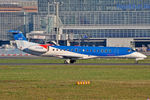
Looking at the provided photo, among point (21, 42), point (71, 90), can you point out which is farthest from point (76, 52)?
point (71, 90)

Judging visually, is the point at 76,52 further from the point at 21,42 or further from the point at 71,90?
the point at 71,90

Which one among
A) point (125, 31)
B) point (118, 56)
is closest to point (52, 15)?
point (125, 31)

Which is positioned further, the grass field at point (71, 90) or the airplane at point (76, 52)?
the airplane at point (76, 52)

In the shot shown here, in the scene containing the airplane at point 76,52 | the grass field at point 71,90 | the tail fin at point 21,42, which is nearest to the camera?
the grass field at point 71,90

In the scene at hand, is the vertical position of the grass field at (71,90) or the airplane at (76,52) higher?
the grass field at (71,90)

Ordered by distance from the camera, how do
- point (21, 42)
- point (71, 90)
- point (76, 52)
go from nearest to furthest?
1. point (71, 90)
2. point (76, 52)
3. point (21, 42)

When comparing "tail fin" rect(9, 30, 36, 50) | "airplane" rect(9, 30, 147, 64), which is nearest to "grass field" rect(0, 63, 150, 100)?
"airplane" rect(9, 30, 147, 64)

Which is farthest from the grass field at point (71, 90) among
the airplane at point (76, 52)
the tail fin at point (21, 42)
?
the tail fin at point (21, 42)

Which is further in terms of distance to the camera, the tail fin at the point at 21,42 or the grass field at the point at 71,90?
the tail fin at the point at 21,42

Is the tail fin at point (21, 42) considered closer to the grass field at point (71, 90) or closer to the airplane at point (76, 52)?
the airplane at point (76, 52)

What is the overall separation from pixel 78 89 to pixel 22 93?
478cm

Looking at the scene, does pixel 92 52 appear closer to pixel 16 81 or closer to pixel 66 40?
pixel 16 81

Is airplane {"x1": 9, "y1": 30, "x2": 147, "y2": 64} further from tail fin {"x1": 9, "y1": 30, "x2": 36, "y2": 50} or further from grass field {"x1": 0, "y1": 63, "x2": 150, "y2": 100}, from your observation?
grass field {"x1": 0, "y1": 63, "x2": 150, "y2": 100}

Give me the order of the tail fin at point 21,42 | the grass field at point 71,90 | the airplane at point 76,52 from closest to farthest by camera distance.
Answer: the grass field at point 71,90 → the airplane at point 76,52 → the tail fin at point 21,42
